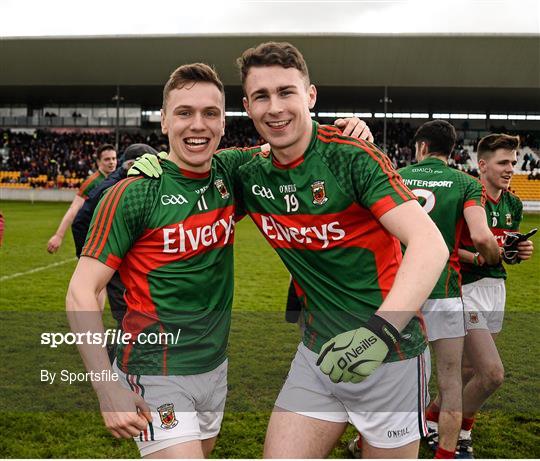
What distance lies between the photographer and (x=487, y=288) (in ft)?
14.1

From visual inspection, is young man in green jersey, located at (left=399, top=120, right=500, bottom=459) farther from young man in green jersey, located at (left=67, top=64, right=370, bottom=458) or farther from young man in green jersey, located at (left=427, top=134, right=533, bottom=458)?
young man in green jersey, located at (left=67, top=64, right=370, bottom=458)

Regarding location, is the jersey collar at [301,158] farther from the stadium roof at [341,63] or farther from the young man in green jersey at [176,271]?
the stadium roof at [341,63]

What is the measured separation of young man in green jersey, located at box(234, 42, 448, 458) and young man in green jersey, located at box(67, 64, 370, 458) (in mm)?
240

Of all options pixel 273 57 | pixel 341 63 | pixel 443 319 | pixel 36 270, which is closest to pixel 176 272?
pixel 273 57

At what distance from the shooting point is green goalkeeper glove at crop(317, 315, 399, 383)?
188 centimetres

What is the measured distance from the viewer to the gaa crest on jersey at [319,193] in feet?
7.77

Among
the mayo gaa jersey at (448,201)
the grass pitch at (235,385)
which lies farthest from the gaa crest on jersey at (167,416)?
the mayo gaa jersey at (448,201)

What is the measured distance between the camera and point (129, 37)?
103ft

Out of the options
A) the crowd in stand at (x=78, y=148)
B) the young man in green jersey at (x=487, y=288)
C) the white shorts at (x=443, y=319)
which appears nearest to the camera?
the white shorts at (x=443, y=319)

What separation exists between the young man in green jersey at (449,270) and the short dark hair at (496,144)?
0.69 metres

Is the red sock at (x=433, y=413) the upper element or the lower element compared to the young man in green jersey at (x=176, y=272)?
lower

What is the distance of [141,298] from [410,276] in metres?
1.19

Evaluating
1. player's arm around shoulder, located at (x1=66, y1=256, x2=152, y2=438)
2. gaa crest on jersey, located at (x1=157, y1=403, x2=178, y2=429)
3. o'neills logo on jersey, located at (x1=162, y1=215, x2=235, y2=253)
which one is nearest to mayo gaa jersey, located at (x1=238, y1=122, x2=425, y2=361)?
o'neills logo on jersey, located at (x1=162, y1=215, x2=235, y2=253)

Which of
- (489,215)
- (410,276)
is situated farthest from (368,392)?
(489,215)
